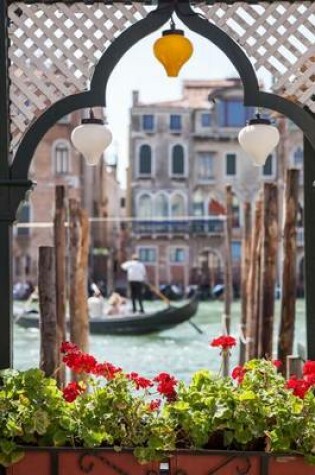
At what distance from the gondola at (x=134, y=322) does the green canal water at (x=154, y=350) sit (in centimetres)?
12

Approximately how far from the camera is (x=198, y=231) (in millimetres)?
28500

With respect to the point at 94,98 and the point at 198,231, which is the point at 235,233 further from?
the point at 94,98

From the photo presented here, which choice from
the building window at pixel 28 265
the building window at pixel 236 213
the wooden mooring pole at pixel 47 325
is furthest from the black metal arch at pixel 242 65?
the building window at pixel 236 213

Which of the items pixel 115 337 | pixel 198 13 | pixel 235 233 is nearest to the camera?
pixel 198 13

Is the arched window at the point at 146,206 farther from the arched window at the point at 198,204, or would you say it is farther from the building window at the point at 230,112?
the building window at the point at 230,112

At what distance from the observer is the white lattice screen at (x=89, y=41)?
8.45ft

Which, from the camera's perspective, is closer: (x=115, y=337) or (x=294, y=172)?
(x=294, y=172)

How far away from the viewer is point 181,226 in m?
28.5

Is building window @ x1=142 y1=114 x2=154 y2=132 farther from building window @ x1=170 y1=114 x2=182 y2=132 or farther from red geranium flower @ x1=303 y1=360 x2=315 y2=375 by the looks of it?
red geranium flower @ x1=303 y1=360 x2=315 y2=375

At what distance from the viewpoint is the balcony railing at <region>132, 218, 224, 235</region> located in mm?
28156

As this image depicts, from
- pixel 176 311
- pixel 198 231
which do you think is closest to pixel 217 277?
pixel 198 231

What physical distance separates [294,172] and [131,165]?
2304 centimetres

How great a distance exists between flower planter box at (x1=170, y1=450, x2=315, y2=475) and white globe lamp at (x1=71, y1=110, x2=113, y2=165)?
1007mm

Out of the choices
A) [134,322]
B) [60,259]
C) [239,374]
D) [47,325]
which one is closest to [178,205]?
[134,322]
